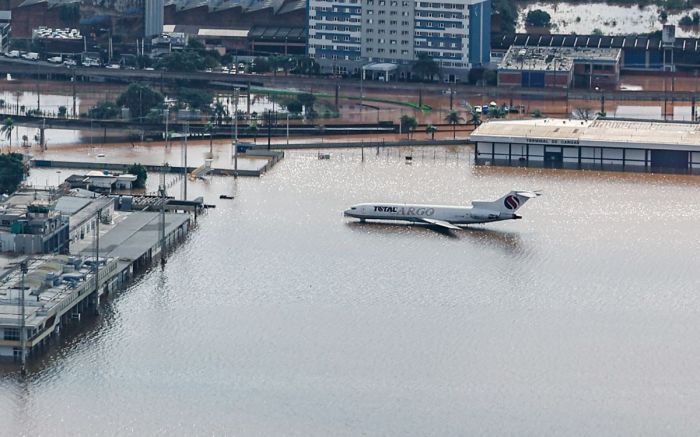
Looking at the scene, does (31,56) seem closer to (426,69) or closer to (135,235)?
(426,69)

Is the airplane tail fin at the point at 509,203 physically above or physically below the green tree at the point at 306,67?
below

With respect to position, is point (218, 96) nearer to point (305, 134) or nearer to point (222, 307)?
point (305, 134)

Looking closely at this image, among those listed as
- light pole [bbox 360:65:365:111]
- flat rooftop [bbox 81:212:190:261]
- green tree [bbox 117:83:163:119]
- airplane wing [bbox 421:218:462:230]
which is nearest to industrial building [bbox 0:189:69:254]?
flat rooftop [bbox 81:212:190:261]

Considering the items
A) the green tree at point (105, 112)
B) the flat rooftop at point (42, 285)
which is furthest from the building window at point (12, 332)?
the green tree at point (105, 112)

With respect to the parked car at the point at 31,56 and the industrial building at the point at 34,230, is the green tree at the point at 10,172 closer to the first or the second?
the industrial building at the point at 34,230

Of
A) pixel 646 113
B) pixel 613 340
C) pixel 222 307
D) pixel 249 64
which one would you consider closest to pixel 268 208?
pixel 222 307

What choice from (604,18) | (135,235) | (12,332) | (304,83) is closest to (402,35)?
(304,83)

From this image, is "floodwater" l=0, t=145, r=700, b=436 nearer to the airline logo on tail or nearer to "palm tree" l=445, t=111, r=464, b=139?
the airline logo on tail
